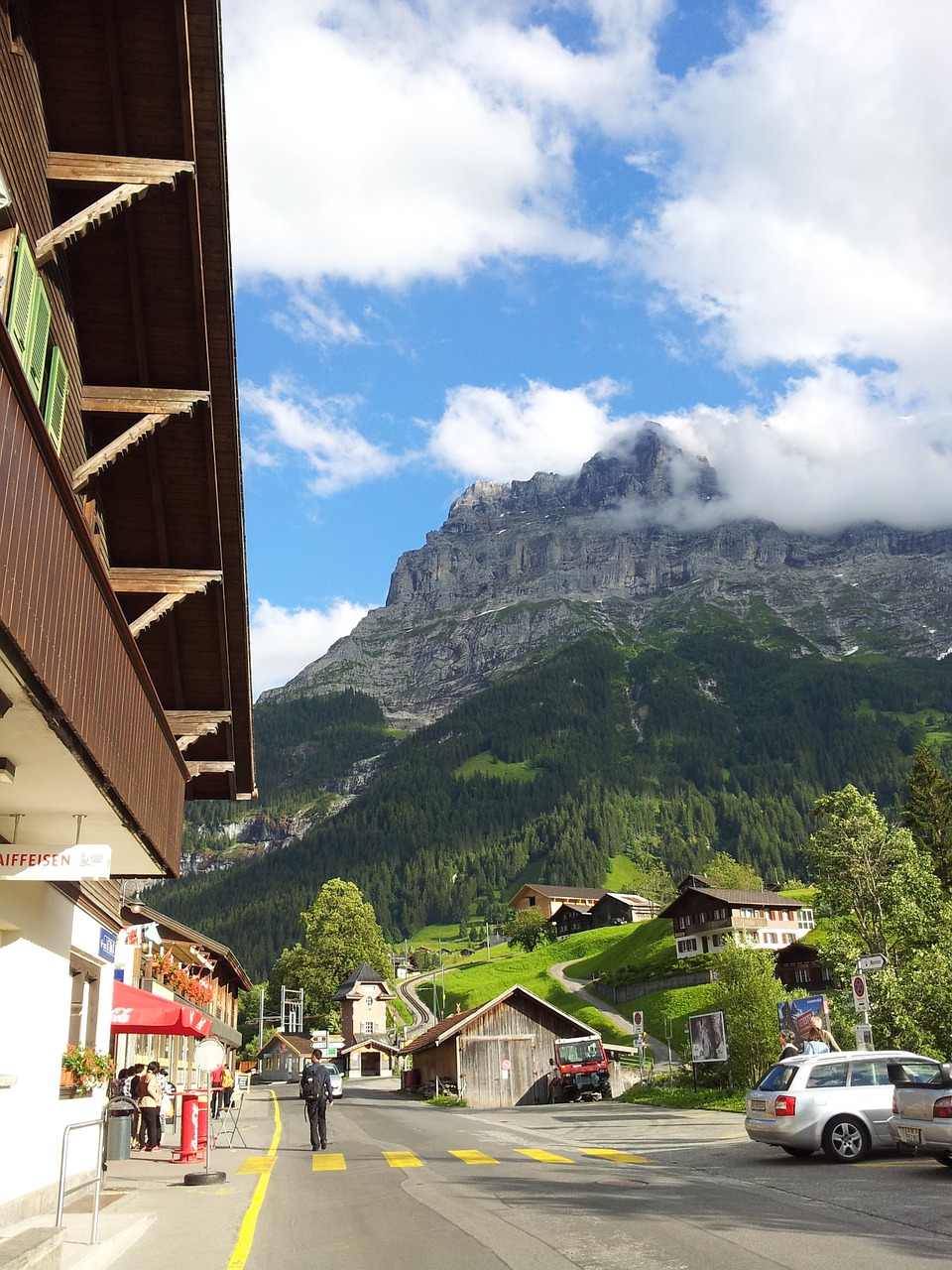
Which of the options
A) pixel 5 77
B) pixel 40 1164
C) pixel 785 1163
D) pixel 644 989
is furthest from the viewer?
pixel 644 989

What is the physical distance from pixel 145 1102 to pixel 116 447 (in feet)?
54.8

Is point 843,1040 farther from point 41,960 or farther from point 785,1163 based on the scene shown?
→ point 41,960

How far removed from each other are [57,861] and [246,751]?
9073 millimetres

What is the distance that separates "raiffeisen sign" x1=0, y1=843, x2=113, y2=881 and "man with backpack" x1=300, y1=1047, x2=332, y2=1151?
13612 millimetres

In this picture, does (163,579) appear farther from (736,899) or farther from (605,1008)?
(736,899)

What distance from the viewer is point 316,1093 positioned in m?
21.1

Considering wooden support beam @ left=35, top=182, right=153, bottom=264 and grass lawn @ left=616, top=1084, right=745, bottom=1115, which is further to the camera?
grass lawn @ left=616, top=1084, right=745, bottom=1115

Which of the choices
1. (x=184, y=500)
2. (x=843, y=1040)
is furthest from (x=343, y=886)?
(x=184, y=500)

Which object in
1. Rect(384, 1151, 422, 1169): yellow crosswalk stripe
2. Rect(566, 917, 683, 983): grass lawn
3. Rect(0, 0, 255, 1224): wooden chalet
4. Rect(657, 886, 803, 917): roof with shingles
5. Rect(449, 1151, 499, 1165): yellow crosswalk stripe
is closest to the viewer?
Rect(0, 0, 255, 1224): wooden chalet

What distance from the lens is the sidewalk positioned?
8.91 m

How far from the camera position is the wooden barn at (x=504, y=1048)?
50.4 meters

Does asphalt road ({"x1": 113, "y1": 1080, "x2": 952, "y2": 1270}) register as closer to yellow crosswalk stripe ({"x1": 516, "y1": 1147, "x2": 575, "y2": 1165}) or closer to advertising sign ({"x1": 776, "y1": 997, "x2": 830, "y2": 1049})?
yellow crosswalk stripe ({"x1": 516, "y1": 1147, "x2": 575, "y2": 1165})

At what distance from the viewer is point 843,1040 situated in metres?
29.6

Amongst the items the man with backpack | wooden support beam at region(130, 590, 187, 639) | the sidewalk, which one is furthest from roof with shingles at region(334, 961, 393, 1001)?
wooden support beam at region(130, 590, 187, 639)
